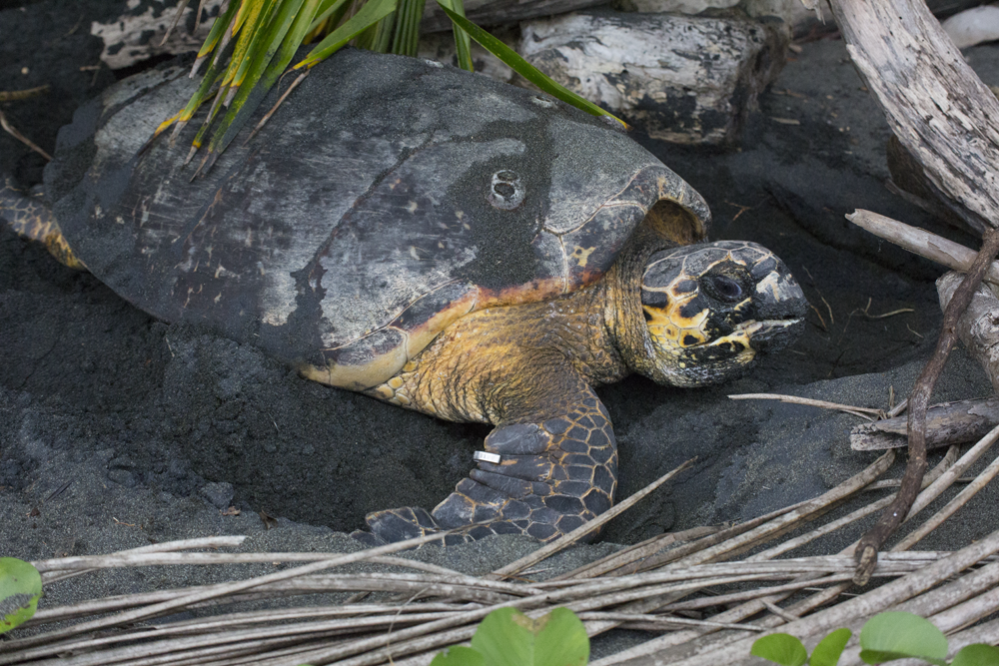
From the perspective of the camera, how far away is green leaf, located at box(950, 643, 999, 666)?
1050 millimetres

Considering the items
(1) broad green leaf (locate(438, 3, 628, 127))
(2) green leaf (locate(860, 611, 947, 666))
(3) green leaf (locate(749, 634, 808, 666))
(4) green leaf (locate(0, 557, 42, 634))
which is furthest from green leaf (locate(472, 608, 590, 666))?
(1) broad green leaf (locate(438, 3, 628, 127))

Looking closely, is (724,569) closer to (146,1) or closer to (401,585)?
(401,585)

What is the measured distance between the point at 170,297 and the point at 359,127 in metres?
0.85

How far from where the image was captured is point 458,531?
1.96m

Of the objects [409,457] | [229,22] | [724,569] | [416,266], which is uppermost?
[229,22]

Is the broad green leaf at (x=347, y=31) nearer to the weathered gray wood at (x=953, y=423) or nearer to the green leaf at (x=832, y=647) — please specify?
the weathered gray wood at (x=953, y=423)

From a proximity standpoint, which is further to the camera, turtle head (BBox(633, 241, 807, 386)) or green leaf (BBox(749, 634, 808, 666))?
turtle head (BBox(633, 241, 807, 386))

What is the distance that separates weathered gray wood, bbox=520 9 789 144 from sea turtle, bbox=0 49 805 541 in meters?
0.86

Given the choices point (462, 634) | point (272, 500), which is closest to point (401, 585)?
point (462, 634)

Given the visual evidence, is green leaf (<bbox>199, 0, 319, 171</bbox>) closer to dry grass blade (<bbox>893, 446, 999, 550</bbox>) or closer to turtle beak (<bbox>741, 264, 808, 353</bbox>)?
turtle beak (<bbox>741, 264, 808, 353</bbox>)

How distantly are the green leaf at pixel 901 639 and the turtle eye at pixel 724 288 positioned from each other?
144cm

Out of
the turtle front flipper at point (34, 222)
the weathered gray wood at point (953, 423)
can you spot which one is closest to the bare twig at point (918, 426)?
the weathered gray wood at point (953, 423)

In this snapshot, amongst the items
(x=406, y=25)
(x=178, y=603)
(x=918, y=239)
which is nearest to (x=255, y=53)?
(x=406, y=25)

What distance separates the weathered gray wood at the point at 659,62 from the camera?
3373 mm
